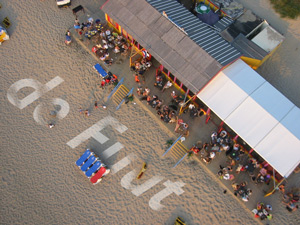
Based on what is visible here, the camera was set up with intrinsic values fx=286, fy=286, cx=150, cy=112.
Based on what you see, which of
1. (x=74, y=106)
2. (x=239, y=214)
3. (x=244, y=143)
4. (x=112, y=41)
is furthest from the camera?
(x=112, y=41)

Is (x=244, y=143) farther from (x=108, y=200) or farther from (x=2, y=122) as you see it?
(x=2, y=122)

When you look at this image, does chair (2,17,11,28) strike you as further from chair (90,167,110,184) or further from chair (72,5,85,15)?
chair (90,167,110,184)

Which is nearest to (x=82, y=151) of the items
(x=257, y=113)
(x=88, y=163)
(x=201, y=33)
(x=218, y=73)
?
(x=88, y=163)

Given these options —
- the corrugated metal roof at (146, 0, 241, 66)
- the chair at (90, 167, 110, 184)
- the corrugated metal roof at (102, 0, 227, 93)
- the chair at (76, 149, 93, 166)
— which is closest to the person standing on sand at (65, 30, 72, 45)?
the corrugated metal roof at (102, 0, 227, 93)

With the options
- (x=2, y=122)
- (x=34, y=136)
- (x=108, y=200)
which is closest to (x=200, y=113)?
(x=108, y=200)

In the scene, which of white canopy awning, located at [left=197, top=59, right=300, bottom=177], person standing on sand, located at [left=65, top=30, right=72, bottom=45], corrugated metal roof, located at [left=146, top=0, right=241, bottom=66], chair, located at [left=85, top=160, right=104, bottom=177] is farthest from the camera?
person standing on sand, located at [left=65, top=30, right=72, bottom=45]

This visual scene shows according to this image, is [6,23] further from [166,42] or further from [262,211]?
[262,211]
